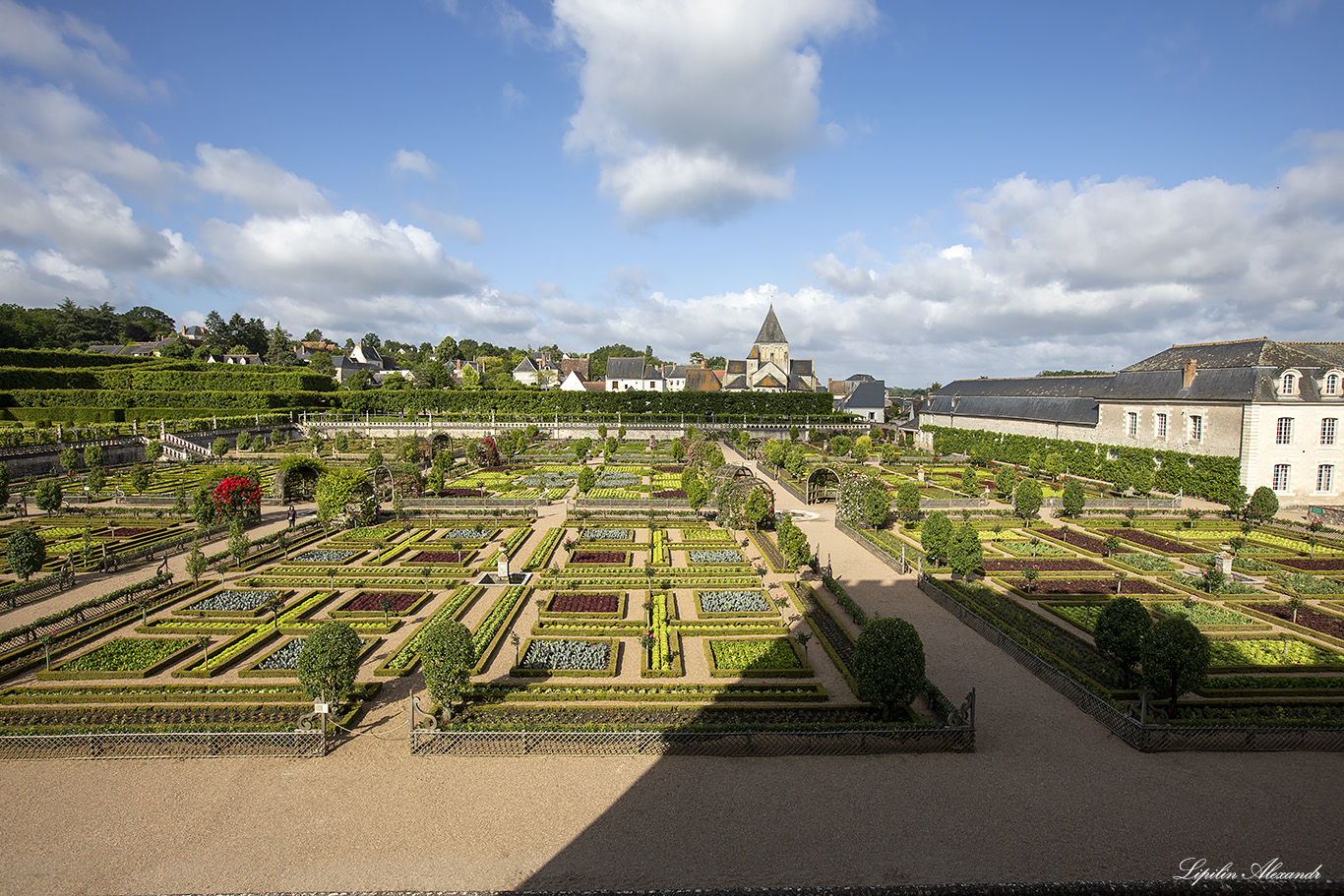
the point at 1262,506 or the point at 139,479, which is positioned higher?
the point at 1262,506

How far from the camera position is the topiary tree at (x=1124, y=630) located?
15.0 m

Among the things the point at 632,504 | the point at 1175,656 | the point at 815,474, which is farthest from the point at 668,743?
the point at 815,474

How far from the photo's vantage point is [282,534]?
2856cm

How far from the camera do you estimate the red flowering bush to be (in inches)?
1118

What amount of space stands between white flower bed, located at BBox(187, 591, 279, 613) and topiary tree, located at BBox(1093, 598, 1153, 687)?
26732mm

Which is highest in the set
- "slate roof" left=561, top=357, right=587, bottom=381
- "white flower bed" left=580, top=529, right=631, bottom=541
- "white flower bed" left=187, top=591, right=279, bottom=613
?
"slate roof" left=561, top=357, right=587, bottom=381

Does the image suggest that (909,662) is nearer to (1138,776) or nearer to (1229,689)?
(1138,776)

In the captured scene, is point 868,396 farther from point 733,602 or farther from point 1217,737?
point 1217,737

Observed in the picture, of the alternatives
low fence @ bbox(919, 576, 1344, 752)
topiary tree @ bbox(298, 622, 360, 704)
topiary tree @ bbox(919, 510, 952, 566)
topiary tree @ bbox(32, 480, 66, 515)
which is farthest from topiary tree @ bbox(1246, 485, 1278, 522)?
topiary tree @ bbox(32, 480, 66, 515)

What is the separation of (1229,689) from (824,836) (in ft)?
41.5

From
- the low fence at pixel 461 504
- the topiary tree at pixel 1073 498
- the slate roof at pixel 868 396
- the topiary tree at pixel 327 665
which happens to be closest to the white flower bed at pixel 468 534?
the low fence at pixel 461 504

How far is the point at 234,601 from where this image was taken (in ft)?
69.5

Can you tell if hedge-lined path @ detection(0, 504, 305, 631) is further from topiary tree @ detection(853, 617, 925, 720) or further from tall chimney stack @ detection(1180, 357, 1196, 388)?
tall chimney stack @ detection(1180, 357, 1196, 388)

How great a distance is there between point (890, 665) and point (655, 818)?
6.16 meters
